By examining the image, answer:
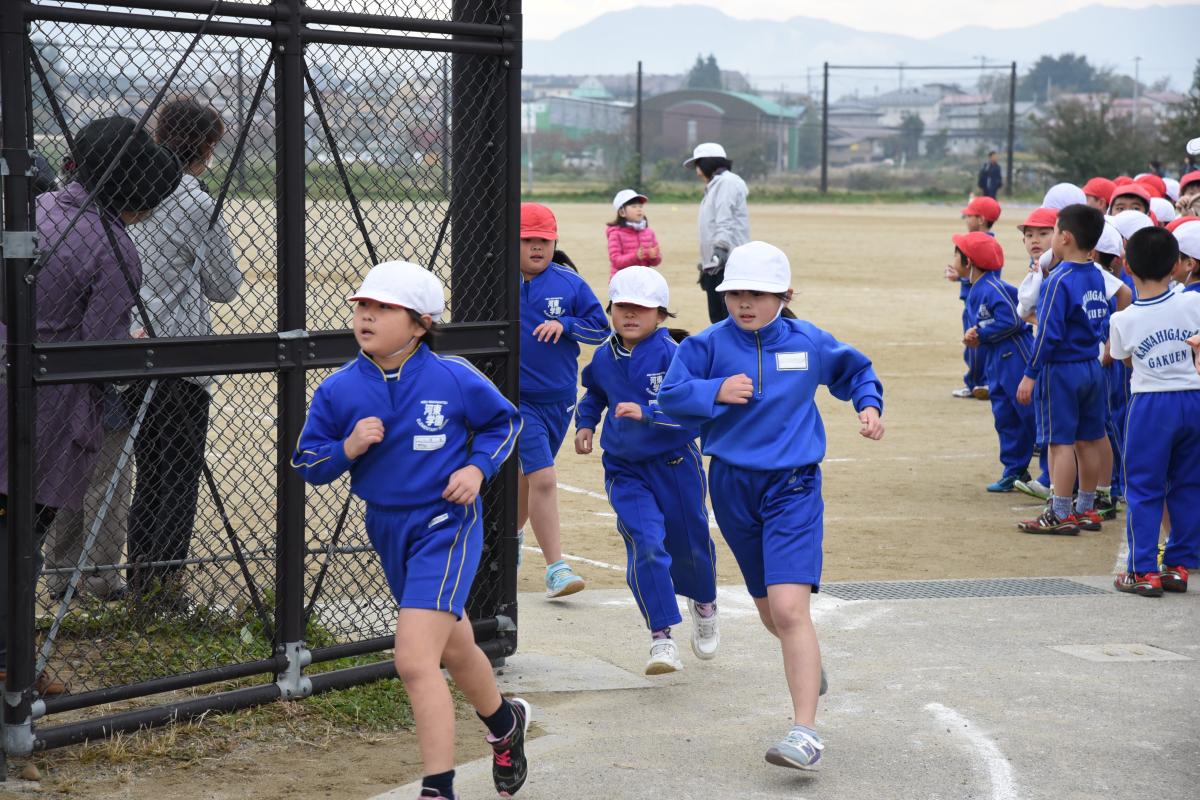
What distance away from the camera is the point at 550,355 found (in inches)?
294

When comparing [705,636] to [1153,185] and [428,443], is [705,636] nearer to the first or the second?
[428,443]

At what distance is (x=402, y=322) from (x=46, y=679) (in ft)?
6.25

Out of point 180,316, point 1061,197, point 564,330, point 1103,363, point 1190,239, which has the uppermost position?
point 1061,197

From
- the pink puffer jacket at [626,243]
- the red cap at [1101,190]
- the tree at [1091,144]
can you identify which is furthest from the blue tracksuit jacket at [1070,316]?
the tree at [1091,144]

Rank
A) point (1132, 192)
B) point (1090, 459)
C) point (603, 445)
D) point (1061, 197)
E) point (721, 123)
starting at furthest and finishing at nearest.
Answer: point (721, 123)
point (1061, 197)
point (1132, 192)
point (1090, 459)
point (603, 445)

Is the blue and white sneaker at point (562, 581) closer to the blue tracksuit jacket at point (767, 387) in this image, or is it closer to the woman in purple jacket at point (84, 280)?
the blue tracksuit jacket at point (767, 387)

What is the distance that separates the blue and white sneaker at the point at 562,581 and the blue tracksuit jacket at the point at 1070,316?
11.0 ft

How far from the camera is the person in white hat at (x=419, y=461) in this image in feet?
14.5

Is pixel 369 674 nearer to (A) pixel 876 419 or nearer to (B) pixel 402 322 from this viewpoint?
(B) pixel 402 322

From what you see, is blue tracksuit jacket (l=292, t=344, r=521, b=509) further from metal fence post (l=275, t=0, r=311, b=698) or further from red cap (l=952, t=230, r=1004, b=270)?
red cap (l=952, t=230, r=1004, b=270)

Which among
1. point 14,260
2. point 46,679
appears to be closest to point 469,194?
point 14,260

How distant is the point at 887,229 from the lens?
36.8 m

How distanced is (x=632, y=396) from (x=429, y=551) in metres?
2.10

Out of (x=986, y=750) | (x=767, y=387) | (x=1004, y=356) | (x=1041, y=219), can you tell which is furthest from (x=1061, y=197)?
(x=986, y=750)
